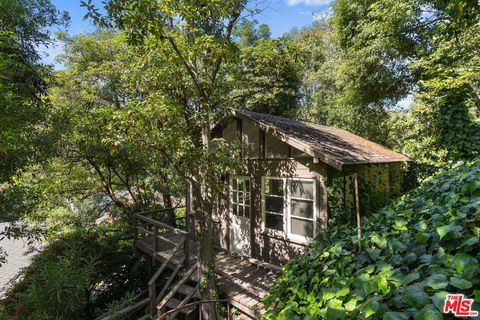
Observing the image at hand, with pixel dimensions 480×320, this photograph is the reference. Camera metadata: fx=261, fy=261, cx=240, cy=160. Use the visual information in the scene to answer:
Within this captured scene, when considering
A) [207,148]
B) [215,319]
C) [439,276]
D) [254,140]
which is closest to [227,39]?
[207,148]

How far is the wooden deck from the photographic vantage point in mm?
5434

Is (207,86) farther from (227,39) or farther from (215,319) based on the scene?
(215,319)

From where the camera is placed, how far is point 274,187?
7070 mm

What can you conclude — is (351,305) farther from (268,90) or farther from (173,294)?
(268,90)

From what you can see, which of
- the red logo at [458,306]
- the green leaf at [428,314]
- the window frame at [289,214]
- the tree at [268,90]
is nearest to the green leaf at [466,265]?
the red logo at [458,306]

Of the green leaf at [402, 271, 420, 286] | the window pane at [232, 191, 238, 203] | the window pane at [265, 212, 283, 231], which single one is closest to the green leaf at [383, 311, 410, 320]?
the green leaf at [402, 271, 420, 286]

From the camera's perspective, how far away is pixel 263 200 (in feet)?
23.6

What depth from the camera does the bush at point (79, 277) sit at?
5852 millimetres

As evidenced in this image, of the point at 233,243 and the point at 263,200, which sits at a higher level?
the point at 263,200

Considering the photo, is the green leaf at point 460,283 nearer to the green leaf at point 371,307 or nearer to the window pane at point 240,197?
the green leaf at point 371,307

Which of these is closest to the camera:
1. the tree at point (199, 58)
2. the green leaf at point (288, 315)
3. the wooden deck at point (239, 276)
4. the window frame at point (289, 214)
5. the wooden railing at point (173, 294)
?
the green leaf at point (288, 315)

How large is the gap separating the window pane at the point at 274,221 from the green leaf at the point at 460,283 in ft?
18.8

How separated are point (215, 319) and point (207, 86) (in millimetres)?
5320

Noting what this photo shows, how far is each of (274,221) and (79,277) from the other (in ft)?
16.5
